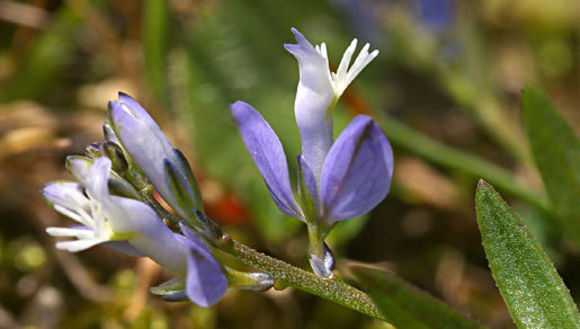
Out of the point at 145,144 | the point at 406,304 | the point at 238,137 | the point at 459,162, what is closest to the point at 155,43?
the point at 238,137

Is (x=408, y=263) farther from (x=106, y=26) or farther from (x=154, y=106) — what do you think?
(x=106, y=26)

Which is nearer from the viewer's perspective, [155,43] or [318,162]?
[318,162]

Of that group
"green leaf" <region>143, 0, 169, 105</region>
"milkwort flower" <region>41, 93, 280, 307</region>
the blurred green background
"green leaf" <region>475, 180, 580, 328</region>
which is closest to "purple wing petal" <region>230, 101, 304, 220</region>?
"milkwort flower" <region>41, 93, 280, 307</region>

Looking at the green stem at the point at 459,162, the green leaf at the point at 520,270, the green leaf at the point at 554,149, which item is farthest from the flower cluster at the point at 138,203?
the green stem at the point at 459,162

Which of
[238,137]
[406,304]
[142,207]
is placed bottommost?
[238,137]

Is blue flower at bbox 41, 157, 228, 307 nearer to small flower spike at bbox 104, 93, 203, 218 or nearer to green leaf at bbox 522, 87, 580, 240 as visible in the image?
small flower spike at bbox 104, 93, 203, 218

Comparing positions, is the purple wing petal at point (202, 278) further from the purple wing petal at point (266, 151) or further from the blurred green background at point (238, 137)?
the blurred green background at point (238, 137)

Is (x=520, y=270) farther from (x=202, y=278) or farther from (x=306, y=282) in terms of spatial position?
(x=202, y=278)
